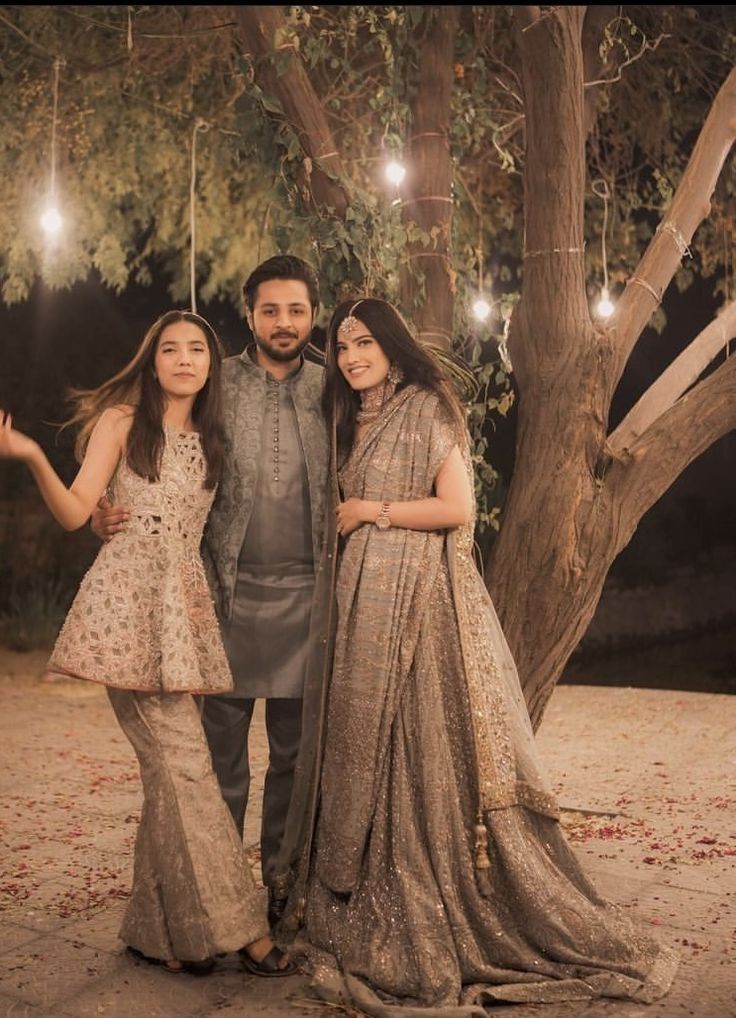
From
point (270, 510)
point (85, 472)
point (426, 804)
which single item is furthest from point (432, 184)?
point (426, 804)

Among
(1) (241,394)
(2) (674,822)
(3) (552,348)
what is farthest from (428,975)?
(3) (552,348)

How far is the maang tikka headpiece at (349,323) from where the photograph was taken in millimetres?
3074

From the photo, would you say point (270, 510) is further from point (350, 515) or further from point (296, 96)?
point (296, 96)

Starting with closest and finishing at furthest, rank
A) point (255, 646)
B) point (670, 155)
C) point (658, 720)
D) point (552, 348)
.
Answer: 1. point (255, 646)
2. point (552, 348)
3. point (658, 720)
4. point (670, 155)

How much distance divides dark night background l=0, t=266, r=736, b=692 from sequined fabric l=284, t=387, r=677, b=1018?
25.5ft

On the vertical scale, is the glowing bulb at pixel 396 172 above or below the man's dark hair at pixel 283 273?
above

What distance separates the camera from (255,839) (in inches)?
168

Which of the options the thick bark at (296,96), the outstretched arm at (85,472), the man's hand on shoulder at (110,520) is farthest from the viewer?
the thick bark at (296,96)

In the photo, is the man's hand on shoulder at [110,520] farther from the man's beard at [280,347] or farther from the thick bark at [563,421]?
the thick bark at [563,421]

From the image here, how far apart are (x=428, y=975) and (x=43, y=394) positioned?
10.4 metres

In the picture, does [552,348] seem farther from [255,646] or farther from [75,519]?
[75,519]

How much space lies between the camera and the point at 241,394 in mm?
3285

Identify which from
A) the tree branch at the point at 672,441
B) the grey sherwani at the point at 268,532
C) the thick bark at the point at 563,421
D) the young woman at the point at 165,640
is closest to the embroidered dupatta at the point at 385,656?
the grey sherwani at the point at 268,532

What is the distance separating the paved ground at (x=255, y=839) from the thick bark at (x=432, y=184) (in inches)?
74.2
